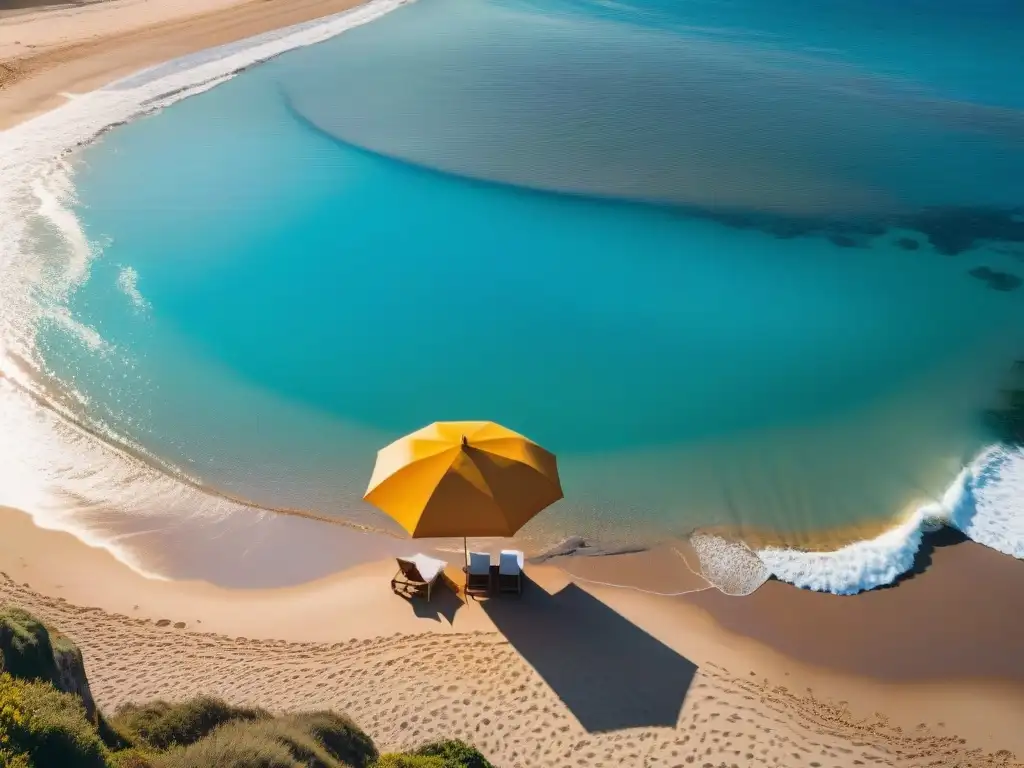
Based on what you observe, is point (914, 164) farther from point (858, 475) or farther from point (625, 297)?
point (858, 475)

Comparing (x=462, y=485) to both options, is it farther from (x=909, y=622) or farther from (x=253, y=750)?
(x=909, y=622)

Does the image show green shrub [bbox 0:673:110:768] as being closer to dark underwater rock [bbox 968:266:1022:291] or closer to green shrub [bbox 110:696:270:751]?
green shrub [bbox 110:696:270:751]

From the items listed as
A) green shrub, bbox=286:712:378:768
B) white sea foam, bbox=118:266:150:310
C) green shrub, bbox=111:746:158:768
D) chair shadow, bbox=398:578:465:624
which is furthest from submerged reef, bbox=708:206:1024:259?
green shrub, bbox=111:746:158:768

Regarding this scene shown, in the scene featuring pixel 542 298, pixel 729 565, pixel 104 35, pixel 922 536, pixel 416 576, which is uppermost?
pixel 104 35

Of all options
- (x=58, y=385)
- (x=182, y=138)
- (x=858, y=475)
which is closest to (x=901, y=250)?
(x=858, y=475)

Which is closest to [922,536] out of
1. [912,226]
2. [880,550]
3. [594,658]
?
[880,550]

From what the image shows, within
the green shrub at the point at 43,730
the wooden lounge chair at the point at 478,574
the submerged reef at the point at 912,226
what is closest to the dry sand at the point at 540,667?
the wooden lounge chair at the point at 478,574
